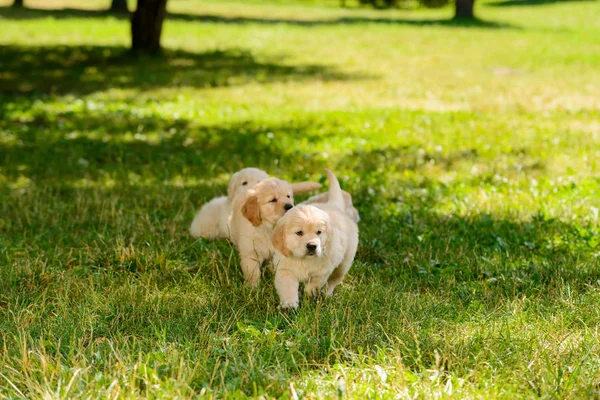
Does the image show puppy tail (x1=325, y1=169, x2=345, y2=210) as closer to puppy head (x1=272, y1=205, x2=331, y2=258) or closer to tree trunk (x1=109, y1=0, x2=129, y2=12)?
puppy head (x1=272, y1=205, x2=331, y2=258)

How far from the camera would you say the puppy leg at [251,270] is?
5051 mm

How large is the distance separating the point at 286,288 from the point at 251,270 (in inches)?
22.2

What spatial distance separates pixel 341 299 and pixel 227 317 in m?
0.78

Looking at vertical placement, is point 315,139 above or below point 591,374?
below

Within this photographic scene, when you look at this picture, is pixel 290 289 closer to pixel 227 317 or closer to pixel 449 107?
pixel 227 317

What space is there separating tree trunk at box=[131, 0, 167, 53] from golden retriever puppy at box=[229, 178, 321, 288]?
1557cm

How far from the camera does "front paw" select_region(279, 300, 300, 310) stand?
460 cm

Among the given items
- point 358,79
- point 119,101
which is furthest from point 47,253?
point 358,79

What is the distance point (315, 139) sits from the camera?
10227 millimetres

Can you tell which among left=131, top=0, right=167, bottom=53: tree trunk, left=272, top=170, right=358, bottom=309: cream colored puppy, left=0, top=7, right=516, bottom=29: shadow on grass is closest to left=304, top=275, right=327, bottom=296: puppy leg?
left=272, top=170, right=358, bottom=309: cream colored puppy

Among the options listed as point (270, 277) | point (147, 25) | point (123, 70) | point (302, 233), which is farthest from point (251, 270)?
point (147, 25)

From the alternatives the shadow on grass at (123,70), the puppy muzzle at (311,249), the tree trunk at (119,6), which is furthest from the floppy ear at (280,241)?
the tree trunk at (119,6)

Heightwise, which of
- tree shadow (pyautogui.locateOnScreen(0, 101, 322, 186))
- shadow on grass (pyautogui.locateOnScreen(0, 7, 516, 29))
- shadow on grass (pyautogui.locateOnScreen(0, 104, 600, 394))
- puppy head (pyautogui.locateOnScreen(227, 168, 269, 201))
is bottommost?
shadow on grass (pyautogui.locateOnScreen(0, 7, 516, 29))

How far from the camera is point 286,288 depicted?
4.70 m
